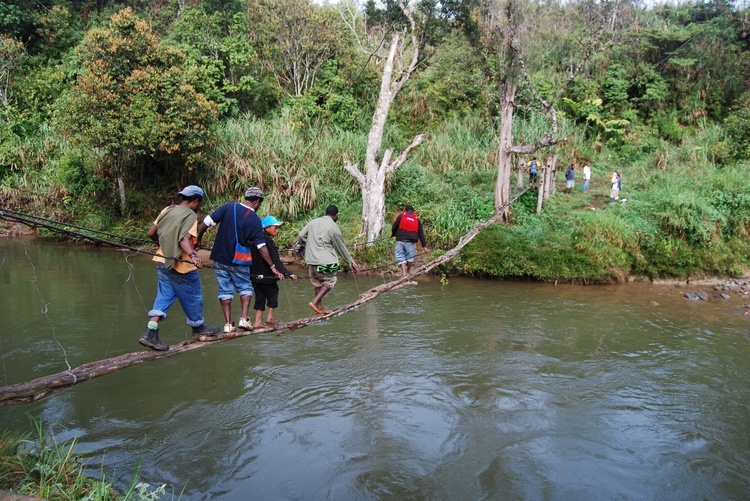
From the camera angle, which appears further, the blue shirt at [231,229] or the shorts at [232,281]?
the shorts at [232,281]

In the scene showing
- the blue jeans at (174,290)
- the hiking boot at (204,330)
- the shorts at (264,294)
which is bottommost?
the hiking boot at (204,330)

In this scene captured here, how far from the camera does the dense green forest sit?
11.3 metres

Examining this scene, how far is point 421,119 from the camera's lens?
651 inches

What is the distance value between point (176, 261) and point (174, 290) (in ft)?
0.85

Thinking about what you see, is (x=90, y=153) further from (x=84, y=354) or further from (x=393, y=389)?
(x=393, y=389)

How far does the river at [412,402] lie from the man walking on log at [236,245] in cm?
114

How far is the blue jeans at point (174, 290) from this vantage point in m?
4.48

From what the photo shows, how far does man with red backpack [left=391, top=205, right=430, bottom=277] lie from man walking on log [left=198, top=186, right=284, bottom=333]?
3.24 m

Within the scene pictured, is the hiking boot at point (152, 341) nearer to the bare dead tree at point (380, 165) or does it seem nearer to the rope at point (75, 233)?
the rope at point (75, 233)

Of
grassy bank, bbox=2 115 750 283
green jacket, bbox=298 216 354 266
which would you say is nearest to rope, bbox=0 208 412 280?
green jacket, bbox=298 216 354 266

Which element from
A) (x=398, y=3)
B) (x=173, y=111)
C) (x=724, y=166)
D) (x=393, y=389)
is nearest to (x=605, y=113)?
(x=724, y=166)

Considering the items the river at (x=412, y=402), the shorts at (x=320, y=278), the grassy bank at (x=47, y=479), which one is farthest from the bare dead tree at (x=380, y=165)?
the grassy bank at (x=47, y=479)

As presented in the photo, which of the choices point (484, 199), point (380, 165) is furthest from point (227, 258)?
point (484, 199)

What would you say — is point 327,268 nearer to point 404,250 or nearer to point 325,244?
point 325,244
